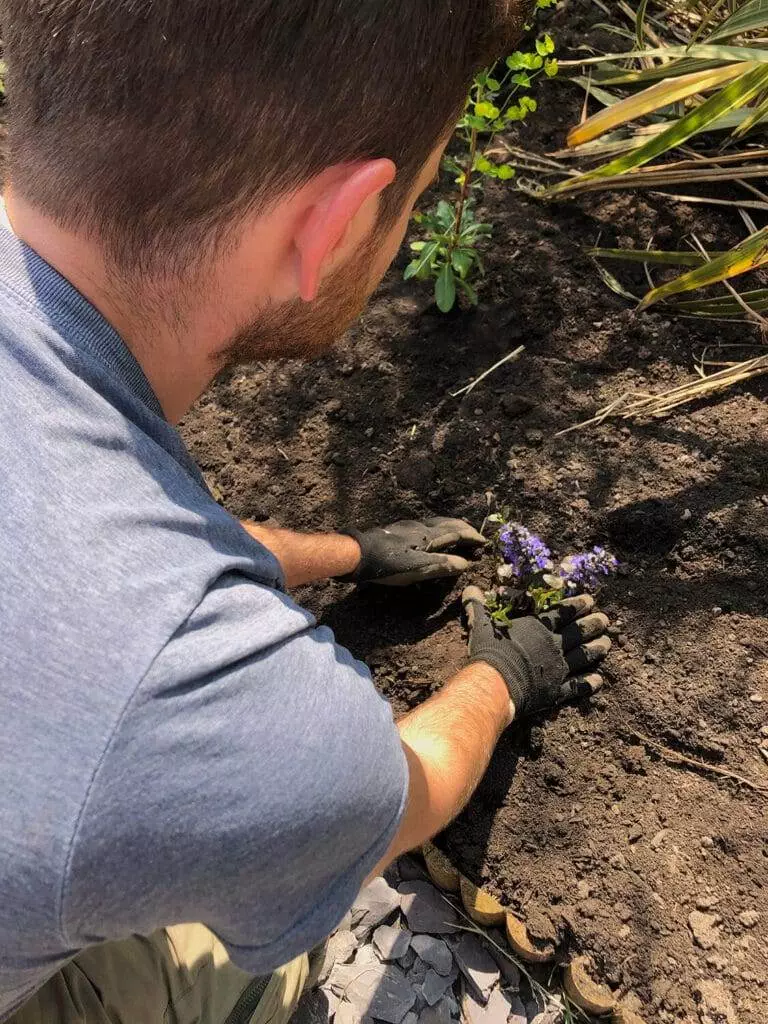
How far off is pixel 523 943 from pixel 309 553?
1.20 m

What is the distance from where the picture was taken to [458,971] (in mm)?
2051

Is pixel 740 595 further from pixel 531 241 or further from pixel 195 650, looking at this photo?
pixel 195 650

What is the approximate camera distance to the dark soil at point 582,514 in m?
2.02

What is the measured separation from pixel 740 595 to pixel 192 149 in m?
1.95

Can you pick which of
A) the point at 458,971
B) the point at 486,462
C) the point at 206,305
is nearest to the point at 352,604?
the point at 486,462

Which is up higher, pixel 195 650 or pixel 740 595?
pixel 195 650

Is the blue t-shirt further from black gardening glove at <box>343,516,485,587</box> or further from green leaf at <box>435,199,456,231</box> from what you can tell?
green leaf at <box>435,199,456,231</box>

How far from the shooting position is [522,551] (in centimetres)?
228

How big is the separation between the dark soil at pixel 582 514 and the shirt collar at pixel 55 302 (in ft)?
4.91

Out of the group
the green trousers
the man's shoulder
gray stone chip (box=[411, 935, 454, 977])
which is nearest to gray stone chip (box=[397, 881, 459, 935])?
gray stone chip (box=[411, 935, 454, 977])

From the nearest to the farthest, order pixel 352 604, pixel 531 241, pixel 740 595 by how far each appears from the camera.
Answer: pixel 740 595 → pixel 352 604 → pixel 531 241

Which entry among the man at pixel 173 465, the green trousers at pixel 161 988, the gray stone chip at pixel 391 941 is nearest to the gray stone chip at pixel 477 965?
the gray stone chip at pixel 391 941

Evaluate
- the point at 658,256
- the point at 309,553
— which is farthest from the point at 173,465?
the point at 658,256

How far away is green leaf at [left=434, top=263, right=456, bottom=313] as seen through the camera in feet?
8.39
